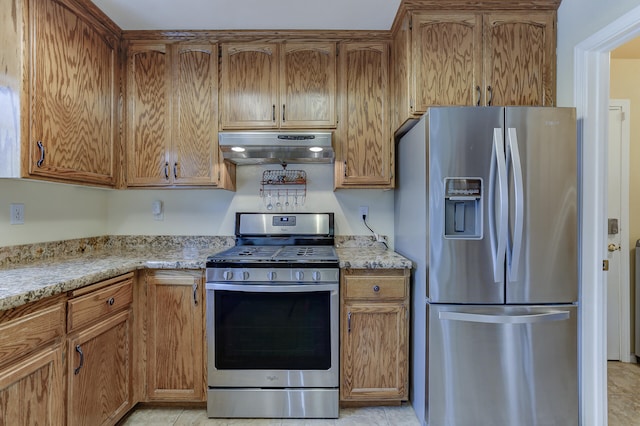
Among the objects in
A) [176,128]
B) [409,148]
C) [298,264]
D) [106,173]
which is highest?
[176,128]

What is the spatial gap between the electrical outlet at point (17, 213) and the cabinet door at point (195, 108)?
84 cm

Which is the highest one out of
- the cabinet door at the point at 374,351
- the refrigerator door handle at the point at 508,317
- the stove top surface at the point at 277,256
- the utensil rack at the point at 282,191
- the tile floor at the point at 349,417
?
the utensil rack at the point at 282,191

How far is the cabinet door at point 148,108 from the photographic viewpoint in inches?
85.0

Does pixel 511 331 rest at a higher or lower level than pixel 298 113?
lower

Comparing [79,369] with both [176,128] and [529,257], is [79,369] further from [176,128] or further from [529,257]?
[529,257]

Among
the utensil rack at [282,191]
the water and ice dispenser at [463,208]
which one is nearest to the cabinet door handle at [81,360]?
the utensil rack at [282,191]

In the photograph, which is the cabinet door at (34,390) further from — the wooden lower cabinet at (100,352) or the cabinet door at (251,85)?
the cabinet door at (251,85)

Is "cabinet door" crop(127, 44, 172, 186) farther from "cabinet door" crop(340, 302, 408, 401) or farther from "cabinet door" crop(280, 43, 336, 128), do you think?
"cabinet door" crop(340, 302, 408, 401)

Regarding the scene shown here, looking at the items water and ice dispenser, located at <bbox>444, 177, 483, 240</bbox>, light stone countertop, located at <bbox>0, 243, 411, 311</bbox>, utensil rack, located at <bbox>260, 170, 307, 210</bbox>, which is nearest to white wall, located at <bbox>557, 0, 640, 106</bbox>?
water and ice dispenser, located at <bbox>444, 177, 483, 240</bbox>

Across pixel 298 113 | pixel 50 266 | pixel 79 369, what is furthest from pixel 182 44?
pixel 79 369

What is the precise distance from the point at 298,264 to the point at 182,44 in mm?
1730

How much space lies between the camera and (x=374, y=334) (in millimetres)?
1846

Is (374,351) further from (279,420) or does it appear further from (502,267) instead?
(502,267)

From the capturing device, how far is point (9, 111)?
57.7 inches
